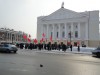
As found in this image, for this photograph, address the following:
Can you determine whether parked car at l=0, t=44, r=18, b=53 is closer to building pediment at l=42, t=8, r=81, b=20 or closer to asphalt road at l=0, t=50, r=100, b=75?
asphalt road at l=0, t=50, r=100, b=75

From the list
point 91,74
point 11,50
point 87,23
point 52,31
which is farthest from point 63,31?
point 91,74

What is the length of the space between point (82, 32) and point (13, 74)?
7920 cm

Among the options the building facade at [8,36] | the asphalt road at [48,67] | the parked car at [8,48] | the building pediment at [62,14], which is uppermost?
the building pediment at [62,14]

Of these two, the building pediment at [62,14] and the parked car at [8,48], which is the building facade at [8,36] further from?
the parked car at [8,48]

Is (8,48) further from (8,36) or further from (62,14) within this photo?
(8,36)

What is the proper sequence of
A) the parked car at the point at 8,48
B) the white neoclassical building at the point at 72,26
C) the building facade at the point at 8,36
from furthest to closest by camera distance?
the building facade at the point at 8,36 → the white neoclassical building at the point at 72,26 → the parked car at the point at 8,48

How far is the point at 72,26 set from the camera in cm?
8769

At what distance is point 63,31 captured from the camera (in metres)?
92.0

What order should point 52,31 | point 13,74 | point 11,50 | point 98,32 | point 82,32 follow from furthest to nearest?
point 52,31
point 82,32
point 98,32
point 11,50
point 13,74

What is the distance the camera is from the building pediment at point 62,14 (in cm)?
8731

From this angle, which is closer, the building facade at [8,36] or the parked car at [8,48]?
the parked car at [8,48]

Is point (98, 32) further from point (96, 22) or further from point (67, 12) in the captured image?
point (67, 12)

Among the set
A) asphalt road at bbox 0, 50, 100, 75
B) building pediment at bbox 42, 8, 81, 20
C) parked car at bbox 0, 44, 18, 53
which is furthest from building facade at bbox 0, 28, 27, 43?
asphalt road at bbox 0, 50, 100, 75

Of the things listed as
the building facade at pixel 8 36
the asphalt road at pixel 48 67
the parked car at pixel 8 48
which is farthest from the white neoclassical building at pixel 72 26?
the asphalt road at pixel 48 67
